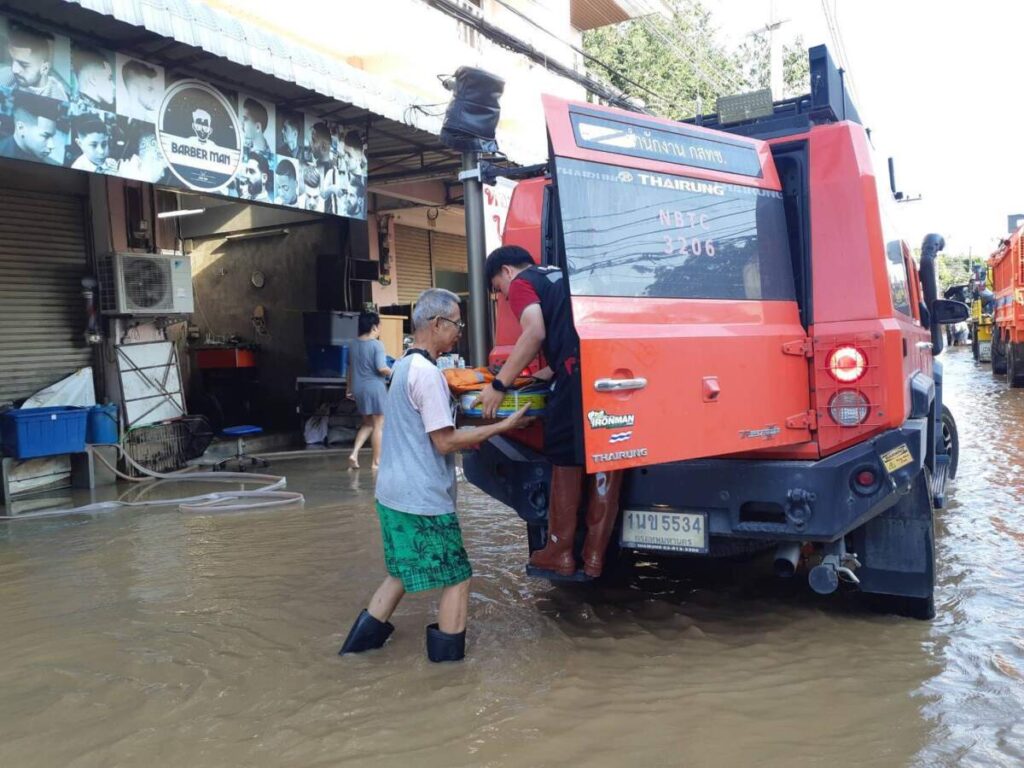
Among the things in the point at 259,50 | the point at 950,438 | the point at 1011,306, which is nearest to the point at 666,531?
the point at 950,438

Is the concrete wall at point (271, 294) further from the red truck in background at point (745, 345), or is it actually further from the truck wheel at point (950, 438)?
the red truck in background at point (745, 345)

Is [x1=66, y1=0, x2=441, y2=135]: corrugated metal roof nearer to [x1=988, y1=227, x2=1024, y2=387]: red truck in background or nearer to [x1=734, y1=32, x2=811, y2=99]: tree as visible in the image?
[x1=988, y1=227, x2=1024, y2=387]: red truck in background

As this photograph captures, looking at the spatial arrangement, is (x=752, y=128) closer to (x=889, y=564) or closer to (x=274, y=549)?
(x=889, y=564)

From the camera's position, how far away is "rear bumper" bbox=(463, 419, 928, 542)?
3.54 meters

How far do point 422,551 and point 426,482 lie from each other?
31 centimetres

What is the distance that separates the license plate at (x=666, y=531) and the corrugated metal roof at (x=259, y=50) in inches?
215

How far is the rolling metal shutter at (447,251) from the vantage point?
1625 cm

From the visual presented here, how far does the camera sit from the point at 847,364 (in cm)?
367

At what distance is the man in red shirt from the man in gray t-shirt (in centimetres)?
26

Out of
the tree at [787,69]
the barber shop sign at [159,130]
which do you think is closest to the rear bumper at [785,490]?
the barber shop sign at [159,130]

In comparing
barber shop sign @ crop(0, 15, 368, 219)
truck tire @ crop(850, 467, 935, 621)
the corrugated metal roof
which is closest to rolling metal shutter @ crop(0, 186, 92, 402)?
barber shop sign @ crop(0, 15, 368, 219)

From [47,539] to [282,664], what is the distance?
390cm

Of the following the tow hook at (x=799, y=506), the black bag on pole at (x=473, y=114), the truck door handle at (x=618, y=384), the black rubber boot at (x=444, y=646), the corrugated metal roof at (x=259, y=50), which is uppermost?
the corrugated metal roof at (x=259, y=50)

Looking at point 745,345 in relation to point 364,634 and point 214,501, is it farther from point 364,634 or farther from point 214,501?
point 214,501
